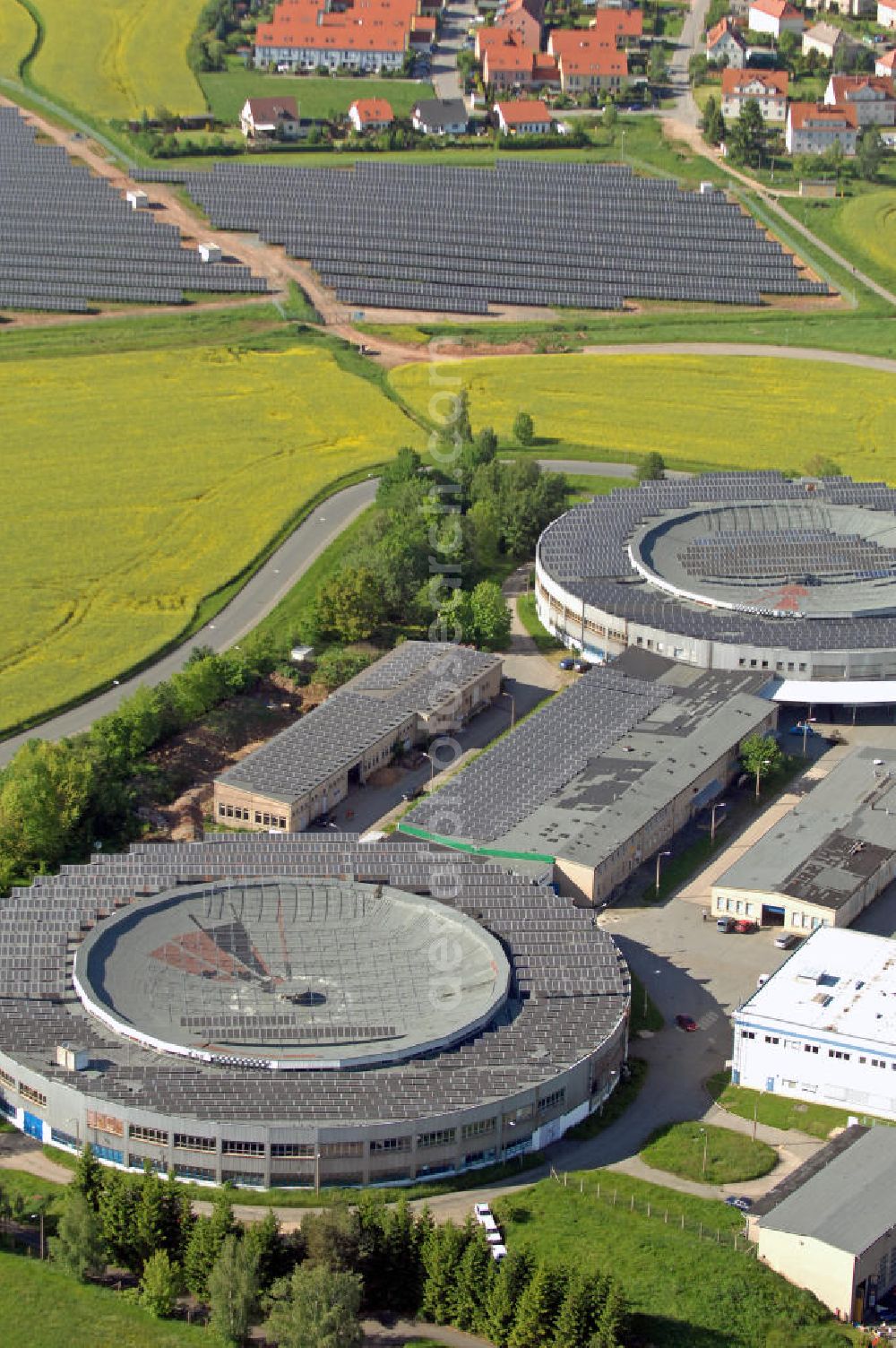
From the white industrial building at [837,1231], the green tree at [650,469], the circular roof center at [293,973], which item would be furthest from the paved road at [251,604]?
the white industrial building at [837,1231]

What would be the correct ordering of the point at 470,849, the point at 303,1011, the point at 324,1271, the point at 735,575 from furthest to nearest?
1. the point at 735,575
2. the point at 470,849
3. the point at 303,1011
4. the point at 324,1271

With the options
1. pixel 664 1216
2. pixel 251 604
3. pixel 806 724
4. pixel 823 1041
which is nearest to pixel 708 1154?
pixel 664 1216

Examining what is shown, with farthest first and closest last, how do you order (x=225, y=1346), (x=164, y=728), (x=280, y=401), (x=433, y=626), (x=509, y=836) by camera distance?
(x=280, y=401) < (x=433, y=626) < (x=164, y=728) < (x=509, y=836) < (x=225, y=1346)

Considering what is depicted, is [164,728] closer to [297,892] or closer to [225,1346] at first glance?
[297,892]

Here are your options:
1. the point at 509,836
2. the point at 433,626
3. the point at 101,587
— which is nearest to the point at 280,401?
the point at 101,587

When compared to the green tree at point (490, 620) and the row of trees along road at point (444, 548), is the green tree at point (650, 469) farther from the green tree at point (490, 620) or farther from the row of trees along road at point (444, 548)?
the green tree at point (490, 620)

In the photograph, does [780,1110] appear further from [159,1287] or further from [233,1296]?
[159,1287]

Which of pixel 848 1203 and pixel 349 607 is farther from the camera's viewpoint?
pixel 349 607
